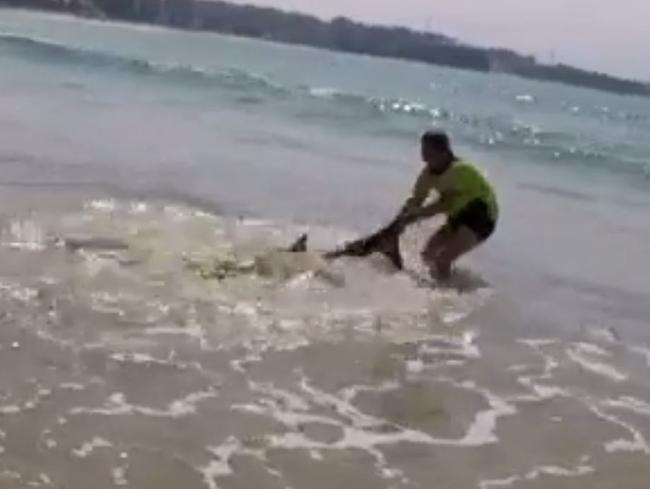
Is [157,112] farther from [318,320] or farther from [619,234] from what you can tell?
[318,320]

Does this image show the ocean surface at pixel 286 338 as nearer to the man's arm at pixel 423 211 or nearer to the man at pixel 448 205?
the man at pixel 448 205

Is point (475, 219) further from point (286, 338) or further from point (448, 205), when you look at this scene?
point (286, 338)

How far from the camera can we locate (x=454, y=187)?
491 inches

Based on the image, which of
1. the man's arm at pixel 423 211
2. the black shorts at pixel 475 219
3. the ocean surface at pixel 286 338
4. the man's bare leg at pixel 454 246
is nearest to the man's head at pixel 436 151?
the man's arm at pixel 423 211

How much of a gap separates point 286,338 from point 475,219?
3922 millimetres

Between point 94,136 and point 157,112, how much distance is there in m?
9.10

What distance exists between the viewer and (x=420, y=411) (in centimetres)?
807

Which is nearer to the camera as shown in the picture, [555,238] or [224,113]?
[555,238]

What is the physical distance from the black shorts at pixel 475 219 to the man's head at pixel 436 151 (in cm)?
48

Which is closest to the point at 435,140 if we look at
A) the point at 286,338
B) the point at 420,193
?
the point at 420,193

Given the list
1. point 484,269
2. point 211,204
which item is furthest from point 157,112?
point 484,269

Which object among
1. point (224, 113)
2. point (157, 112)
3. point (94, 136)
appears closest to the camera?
point (94, 136)

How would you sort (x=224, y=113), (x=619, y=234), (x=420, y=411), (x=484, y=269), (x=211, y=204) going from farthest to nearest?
1. (x=224, y=113)
2. (x=619, y=234)
3. (x=211, y=204)
4. (x=484, y=269)
5. (x=420, y=411)

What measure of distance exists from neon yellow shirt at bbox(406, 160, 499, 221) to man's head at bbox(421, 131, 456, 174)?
3.1 inches
